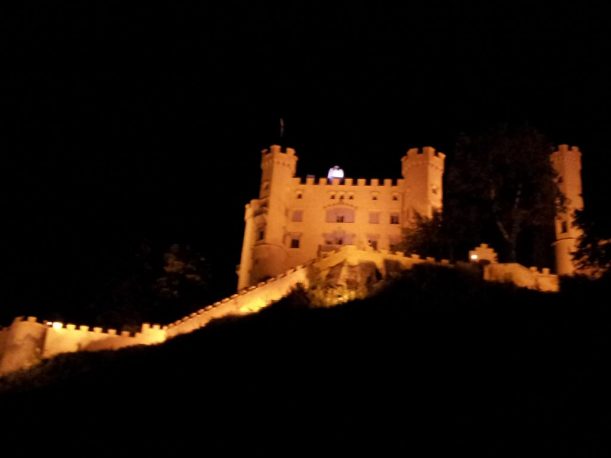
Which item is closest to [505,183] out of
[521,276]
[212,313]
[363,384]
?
[521,276]

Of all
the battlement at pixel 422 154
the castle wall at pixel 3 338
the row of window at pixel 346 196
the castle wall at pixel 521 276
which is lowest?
the castle wall at pixel 3 338

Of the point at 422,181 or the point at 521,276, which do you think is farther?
the point at 422,181

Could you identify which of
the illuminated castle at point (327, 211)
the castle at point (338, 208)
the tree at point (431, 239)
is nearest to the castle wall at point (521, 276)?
the tree at point (431, 239)

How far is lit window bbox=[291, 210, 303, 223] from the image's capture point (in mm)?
60062

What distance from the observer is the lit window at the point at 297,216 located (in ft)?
197

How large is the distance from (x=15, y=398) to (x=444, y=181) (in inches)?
1441

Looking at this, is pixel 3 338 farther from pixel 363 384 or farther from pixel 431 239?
pixel 431 239

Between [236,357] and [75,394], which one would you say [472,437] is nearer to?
[236,357]

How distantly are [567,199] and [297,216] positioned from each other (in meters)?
19.7

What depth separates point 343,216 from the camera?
59781mm

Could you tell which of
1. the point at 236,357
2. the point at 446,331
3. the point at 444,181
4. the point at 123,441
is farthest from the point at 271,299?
the point at 444,181

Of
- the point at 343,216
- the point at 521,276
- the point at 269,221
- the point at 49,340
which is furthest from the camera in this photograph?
the point at 343,216

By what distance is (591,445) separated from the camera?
23.9m

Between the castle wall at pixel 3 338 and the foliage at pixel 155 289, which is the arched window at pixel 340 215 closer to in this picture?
the foliage at pixel 155 289
